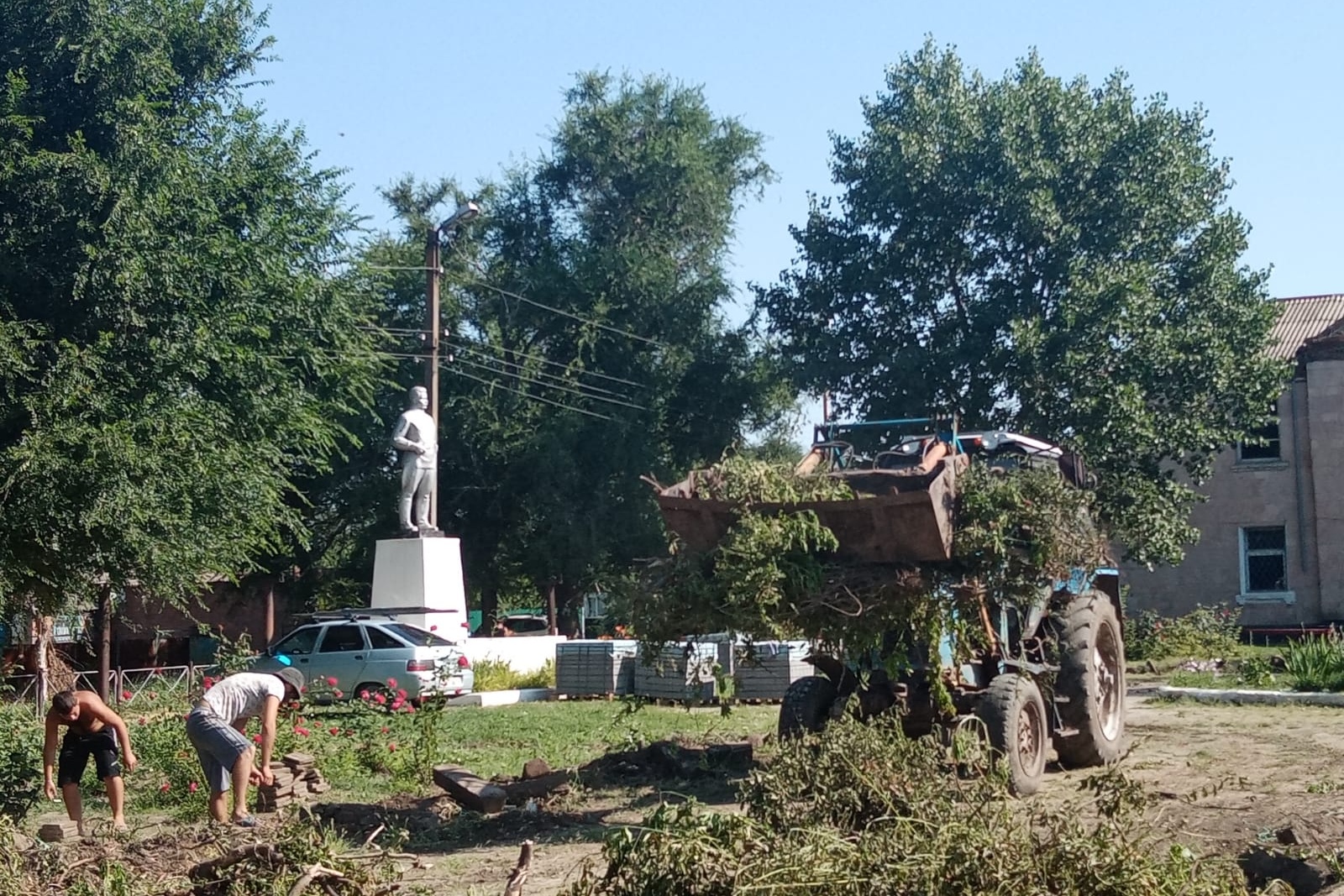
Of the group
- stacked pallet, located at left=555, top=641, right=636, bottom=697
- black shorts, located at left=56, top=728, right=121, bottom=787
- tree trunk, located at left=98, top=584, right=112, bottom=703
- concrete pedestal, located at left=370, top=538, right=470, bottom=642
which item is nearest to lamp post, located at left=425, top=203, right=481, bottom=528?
concrete pedestal, located at left=370, top=538, right=470, bottom=642

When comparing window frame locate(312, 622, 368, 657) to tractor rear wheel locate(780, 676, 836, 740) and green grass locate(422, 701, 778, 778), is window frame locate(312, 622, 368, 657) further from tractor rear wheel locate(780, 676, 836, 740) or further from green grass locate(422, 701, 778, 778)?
tractor rear wheel locate(780, 676, 836, 740)

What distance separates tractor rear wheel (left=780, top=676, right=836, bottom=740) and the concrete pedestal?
43.2ft

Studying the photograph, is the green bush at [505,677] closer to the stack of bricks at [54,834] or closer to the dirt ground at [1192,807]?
the dirt ground at [1192,807]

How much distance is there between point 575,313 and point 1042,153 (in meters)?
13.6

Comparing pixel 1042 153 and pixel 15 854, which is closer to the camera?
pixel 15 854

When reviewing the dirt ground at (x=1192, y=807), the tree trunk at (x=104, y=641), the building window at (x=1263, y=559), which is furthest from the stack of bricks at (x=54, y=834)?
the building window at (x=1263, y=559)

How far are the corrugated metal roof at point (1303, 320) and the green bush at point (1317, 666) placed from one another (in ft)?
49.4

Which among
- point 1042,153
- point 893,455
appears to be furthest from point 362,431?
point 893,455

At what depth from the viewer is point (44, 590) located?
66.2 ft

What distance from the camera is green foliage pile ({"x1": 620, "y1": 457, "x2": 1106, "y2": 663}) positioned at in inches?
376

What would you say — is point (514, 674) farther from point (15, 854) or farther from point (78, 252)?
point (15, 854)

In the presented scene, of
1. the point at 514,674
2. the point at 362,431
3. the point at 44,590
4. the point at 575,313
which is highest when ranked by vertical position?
the point at 575,313

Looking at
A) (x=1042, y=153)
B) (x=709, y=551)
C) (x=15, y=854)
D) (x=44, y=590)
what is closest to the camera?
(x=15, y=854)

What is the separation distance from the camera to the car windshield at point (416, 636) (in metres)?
21.7
